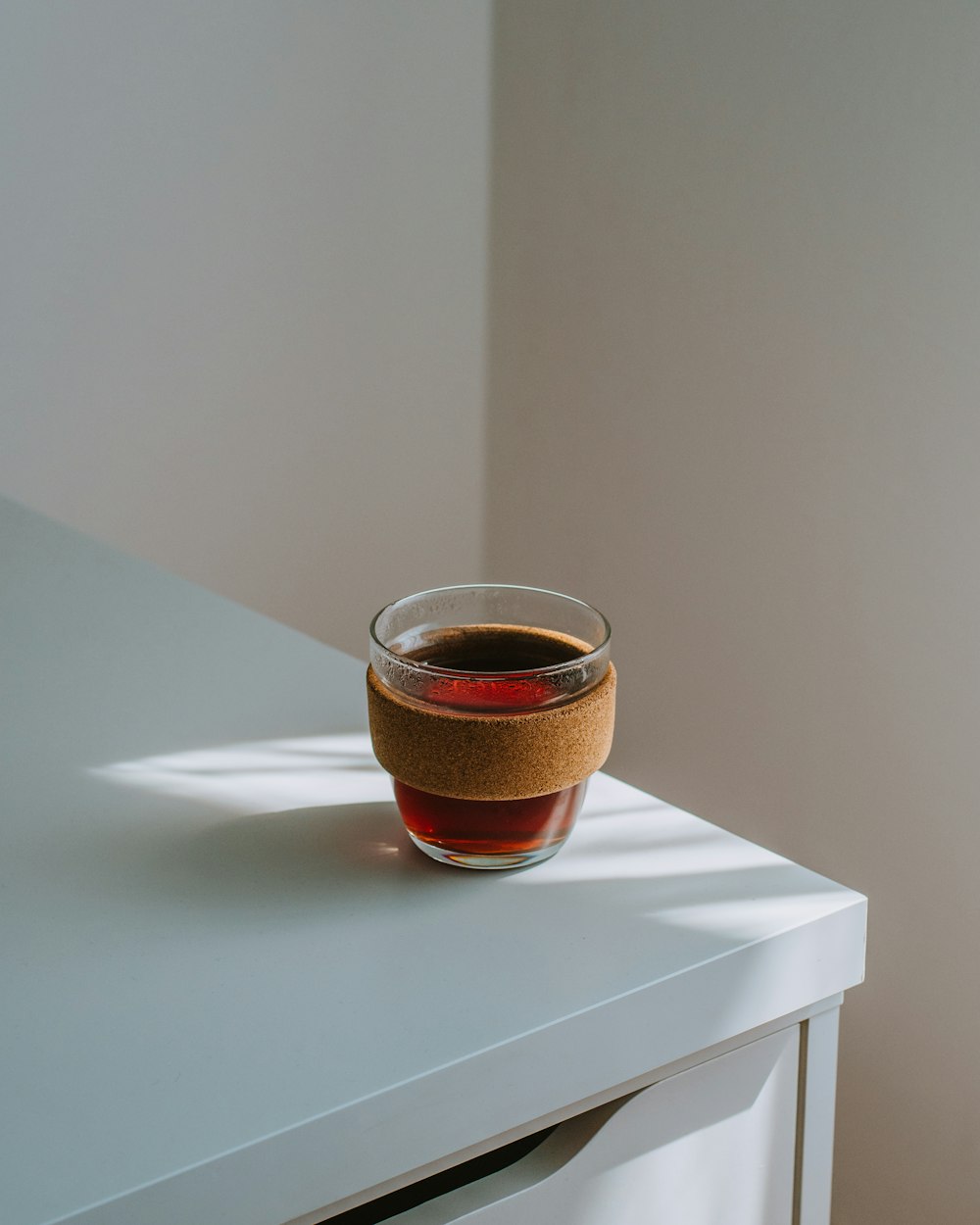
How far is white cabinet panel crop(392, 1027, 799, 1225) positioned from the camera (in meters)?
0.52

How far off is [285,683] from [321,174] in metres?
1.59

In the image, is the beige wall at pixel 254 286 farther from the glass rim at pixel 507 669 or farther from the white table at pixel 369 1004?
the glass rim at pixel 507 669

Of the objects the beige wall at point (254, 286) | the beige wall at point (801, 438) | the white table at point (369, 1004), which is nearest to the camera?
the white table at point (369, 1004)

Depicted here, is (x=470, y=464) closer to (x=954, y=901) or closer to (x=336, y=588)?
(x=336, y=588)

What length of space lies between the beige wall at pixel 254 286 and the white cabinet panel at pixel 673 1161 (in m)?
1.78

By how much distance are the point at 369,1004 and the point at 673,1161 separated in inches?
6.6

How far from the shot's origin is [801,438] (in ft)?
5.73

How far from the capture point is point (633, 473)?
2.10 m

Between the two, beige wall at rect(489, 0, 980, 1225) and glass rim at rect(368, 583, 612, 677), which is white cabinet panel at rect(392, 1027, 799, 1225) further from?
beige wall at rect(489, 0, 980, 1225)

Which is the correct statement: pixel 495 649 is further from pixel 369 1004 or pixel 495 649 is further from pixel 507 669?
pixel 369 1004

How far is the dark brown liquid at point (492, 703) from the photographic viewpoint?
55cm

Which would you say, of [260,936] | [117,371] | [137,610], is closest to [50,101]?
[117,371]

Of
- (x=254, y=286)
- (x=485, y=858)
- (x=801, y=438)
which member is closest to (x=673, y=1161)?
(x=485, y=858)

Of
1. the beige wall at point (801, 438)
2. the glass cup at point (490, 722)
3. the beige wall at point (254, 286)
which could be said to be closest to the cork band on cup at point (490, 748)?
the glass cup at point (490, 722)
